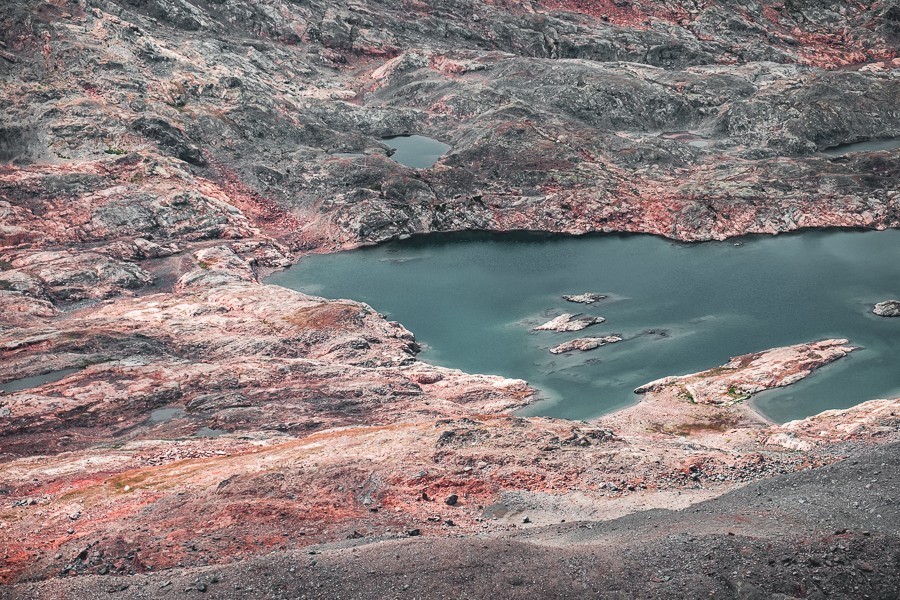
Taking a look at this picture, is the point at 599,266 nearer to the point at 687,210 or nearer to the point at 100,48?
the point at 687,210

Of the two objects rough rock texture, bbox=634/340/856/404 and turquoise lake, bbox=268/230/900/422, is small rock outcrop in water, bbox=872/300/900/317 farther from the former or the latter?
rough rock texture, bbox=634/340/856/404

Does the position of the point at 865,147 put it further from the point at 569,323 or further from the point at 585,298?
the point at 569,323

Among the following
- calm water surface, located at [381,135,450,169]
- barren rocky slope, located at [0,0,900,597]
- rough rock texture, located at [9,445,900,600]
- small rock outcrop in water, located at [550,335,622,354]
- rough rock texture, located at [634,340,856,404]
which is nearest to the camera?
rough rock texture, located at [9,445,900,600]

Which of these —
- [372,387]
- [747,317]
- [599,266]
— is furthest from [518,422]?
[599,266]

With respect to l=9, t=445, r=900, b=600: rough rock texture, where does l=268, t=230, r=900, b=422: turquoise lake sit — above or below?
below

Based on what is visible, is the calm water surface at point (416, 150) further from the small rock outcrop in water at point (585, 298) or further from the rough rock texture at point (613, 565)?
the rough rock texture at point (613, 565)

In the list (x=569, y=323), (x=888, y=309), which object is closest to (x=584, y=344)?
(x=569, y=323)

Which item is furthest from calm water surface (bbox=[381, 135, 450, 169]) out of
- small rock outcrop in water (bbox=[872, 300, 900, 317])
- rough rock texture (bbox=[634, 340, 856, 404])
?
small rock outcrop in water (bbox=[872, 300, 900, 317])
